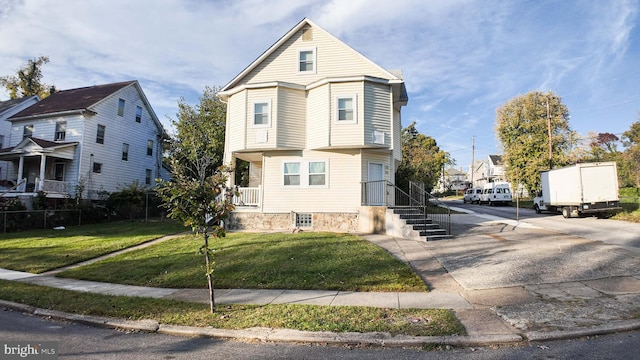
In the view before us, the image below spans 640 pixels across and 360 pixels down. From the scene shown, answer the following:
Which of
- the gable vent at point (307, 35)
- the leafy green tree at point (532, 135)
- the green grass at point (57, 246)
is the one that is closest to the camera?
the green grass at point (57, 246)

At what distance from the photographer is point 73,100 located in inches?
1095

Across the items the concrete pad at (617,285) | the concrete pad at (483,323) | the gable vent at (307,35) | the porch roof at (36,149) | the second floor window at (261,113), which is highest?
the gable vent at (307,35)

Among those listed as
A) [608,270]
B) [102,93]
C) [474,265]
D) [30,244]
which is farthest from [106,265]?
[102,93]

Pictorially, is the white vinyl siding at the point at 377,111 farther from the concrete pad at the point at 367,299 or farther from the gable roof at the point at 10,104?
the gable roof at the point at 10,104

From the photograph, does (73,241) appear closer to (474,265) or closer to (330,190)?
(330,190)

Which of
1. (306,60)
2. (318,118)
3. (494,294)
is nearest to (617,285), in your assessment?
(494,294)

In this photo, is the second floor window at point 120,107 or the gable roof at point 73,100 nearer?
the gable roof at point 73,100

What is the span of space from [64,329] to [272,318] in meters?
3.56

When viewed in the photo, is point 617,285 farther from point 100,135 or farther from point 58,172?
point 58,172

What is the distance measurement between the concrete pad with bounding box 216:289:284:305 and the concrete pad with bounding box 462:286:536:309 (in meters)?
3.92

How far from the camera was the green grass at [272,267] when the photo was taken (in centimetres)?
783

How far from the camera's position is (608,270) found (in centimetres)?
812

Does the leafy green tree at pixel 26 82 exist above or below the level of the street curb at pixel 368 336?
above

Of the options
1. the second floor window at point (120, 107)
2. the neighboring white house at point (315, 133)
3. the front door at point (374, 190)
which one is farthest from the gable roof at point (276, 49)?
the second floor window at point (120, 107)
